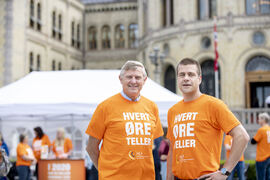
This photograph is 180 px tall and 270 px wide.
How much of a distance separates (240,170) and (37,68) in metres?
26.8

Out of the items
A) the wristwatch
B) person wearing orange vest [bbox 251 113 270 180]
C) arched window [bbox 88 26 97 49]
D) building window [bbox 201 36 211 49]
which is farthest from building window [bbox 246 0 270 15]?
the wristwatch

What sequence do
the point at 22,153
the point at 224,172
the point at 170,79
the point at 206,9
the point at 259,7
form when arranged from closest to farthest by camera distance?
the point at 224,172
the point at 22,153
the point at 259,7
the point at 206,9
the point at 170,79

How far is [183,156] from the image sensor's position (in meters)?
3.67

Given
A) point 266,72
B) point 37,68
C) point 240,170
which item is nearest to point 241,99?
point 266,72

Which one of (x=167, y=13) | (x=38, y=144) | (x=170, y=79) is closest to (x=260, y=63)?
(x=170, y=79)

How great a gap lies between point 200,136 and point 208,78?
2862 cm

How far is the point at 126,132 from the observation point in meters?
4.02

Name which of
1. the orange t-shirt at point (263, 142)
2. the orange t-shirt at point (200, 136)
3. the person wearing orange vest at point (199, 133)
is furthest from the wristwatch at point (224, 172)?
the orange t-shirt at point (263, 142)

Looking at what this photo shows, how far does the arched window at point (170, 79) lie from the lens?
3403cm

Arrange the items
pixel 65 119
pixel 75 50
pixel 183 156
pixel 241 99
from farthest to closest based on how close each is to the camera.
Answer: pixel 75 50
pixel 241 99
pixel 65 119
pixel 183 156

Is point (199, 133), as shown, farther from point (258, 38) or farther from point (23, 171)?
point (258, 38)

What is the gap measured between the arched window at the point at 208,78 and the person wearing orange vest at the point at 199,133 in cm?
2799

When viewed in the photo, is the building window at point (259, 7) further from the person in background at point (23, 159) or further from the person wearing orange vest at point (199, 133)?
the person wearing orange vest at point (199, 133)

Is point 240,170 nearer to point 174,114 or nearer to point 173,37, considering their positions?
point 174,114
